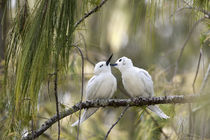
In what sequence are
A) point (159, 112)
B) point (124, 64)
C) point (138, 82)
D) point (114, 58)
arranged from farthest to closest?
1. point (114, 58)
2. point (124, 64)
3. point (138, 82)
4. point (159, 112)

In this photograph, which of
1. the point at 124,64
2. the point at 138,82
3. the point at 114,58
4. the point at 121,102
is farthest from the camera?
the point at 114,58

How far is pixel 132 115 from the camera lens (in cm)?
973

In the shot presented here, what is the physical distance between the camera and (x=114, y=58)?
27.1 ft

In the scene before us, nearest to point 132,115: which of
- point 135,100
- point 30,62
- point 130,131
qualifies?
point 130,131

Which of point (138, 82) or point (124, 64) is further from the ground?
point (124, 64)

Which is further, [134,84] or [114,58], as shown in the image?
[114,58]

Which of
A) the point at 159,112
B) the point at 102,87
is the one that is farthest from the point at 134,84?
the point at 159,112

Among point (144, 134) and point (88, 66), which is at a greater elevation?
point (88, 66)

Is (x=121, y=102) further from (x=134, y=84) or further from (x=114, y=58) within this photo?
(x=114, y=58)

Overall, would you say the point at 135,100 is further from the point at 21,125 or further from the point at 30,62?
the point at 30,62

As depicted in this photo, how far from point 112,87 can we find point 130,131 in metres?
4.30

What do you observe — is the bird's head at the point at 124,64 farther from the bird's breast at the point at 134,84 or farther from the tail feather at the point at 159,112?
the tail feather at the point at 159,112

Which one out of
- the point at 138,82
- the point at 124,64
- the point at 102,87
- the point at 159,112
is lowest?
the point at 159,112

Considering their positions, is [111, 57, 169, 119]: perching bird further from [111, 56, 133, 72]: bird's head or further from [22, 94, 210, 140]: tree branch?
[22, 94, 210, 140]: tree branch
